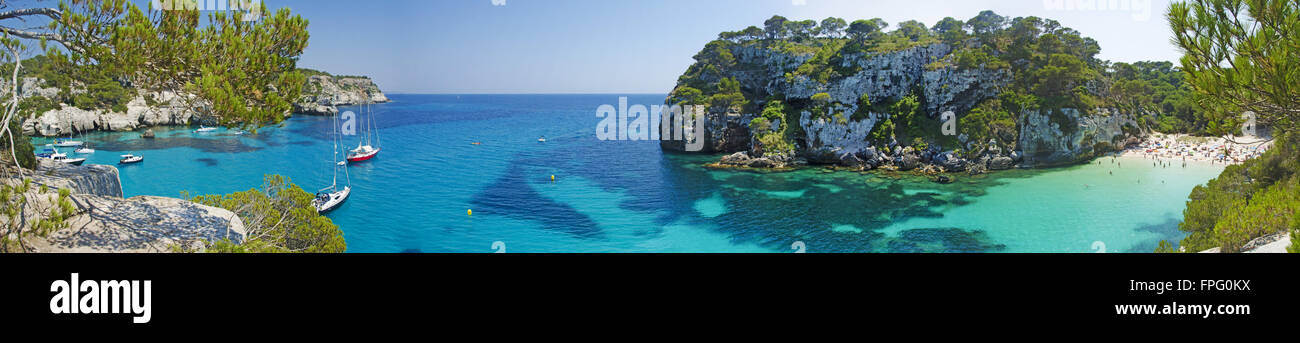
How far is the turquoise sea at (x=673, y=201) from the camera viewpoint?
60.6ft

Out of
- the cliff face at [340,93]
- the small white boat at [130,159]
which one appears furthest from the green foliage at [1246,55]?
the cliff face at [340,93]

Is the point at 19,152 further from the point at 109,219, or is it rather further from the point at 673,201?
the point at 673,201

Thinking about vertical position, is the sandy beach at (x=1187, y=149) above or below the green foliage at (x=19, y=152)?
below

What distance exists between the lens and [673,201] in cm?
2470

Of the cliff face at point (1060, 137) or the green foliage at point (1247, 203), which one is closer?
the green foliage at point (1247, 203)

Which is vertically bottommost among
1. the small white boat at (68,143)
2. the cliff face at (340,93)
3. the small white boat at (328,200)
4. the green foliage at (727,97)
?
the small white boat at (328,200)

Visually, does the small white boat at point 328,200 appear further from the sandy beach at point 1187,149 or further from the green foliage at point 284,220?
the sandy beach at point 1187,149

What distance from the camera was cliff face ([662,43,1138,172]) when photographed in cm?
3161

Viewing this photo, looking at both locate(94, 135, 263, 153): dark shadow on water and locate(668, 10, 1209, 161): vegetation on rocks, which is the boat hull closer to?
locate(94, 135, 263, 153): dark shadow on water

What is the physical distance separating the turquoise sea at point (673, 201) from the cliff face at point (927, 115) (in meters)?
2.05
